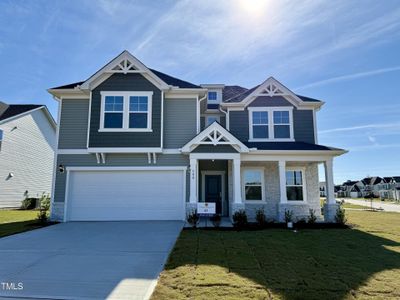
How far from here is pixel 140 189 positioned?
12.4 m

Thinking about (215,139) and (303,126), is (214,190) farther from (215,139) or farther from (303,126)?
(303,126)

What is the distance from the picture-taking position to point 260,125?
1389cm

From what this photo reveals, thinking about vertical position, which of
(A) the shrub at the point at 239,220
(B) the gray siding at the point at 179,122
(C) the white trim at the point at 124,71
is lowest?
(A) the shrub at the point at 239,220

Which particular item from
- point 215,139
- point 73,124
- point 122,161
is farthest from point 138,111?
point 215,139

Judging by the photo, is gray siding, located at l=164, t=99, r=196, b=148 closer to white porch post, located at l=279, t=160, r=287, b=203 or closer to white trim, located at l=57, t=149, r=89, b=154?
white trim, located at l=57, t=149, r=89, b=154

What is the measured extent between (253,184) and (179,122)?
5.14 m

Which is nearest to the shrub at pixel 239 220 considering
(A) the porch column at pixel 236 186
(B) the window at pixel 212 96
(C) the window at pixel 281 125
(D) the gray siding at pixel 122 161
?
(A) the porch column at pixel 236 186

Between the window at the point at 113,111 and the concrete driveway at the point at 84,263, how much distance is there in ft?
16.8

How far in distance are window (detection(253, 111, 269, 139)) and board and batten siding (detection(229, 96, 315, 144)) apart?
1.27ft

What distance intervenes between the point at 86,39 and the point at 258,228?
10.6 metres

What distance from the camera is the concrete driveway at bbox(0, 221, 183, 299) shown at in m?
4.13

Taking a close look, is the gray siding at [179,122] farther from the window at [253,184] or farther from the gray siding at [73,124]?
the gray siding at [73,124]

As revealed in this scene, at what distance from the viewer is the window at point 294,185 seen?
13578 mm

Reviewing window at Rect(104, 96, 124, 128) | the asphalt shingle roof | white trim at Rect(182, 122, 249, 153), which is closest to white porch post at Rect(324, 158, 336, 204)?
white trim at Rect(182, 122, 249, 153)
